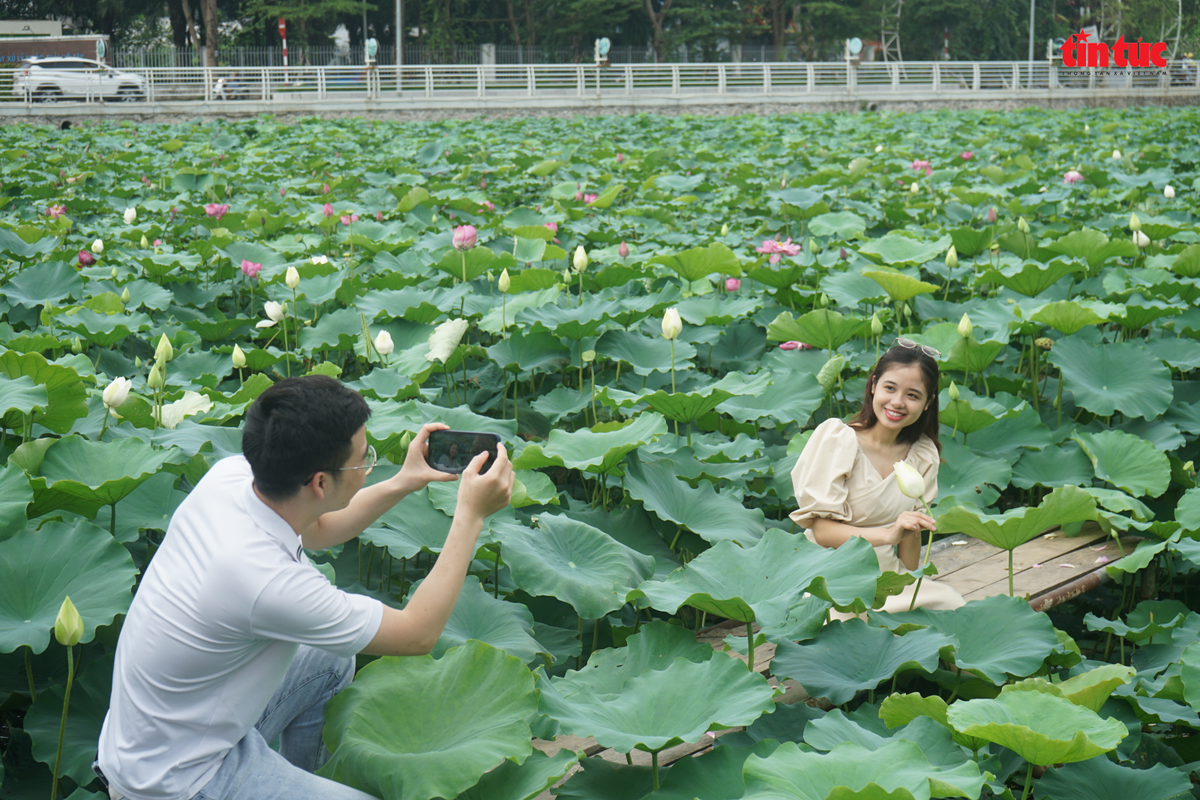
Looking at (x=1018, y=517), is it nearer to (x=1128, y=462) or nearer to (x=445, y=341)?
(x=1128, y=462)

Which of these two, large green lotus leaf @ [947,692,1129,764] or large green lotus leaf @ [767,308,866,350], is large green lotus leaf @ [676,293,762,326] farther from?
large green lotus leaf @ [947,692,1129,764]

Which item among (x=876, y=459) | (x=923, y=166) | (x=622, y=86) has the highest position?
(x=622, y=86)

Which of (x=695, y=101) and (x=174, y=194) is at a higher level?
(x=695, y=101)

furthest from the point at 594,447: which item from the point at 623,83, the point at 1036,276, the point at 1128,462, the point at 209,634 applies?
the point at 623,83

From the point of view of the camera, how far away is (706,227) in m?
6.50

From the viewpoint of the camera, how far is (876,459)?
2.54 metres

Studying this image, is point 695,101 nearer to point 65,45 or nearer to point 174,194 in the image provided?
point 174,194

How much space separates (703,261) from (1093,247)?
5.65 ft

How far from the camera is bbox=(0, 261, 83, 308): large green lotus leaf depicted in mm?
4172

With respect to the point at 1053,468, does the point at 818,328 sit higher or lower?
higher

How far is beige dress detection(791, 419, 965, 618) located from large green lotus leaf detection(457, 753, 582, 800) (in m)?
1.07

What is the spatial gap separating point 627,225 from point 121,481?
4617mm

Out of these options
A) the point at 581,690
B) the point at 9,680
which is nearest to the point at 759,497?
the point at 581,690

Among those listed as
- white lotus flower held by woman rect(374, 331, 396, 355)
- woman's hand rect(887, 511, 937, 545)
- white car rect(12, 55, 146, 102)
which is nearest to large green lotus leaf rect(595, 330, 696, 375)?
white lotus flower held by woman rect(374, 331, 396, 355)
